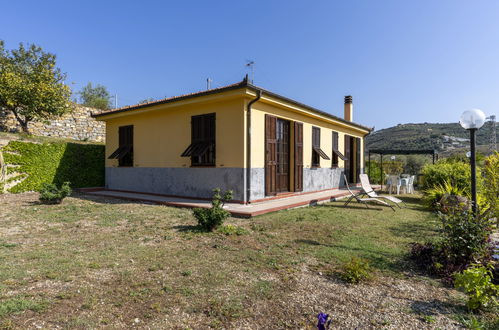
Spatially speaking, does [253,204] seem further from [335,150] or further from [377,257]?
[335,150]

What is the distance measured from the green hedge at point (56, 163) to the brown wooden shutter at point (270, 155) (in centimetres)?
868

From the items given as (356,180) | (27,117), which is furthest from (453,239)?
Answer: (27,117)

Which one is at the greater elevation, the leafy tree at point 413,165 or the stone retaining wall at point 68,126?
the stone retaining wall at point 68,126

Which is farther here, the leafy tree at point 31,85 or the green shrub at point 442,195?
the leafy tree at point 31,85

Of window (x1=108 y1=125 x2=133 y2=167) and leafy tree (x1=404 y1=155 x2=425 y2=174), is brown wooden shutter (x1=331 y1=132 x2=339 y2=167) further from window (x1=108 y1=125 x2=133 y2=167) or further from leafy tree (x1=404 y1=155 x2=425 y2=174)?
leafy tree (x1=404 y1=155 x2=425 y2=174)

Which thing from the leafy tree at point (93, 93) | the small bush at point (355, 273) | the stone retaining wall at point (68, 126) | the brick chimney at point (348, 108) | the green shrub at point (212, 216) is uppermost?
the leafy tree at point (93, 93)

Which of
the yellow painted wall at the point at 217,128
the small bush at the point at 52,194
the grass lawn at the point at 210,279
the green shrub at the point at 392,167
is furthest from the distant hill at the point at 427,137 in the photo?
the small bush at the point at 52,194

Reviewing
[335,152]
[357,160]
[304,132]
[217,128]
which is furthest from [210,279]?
[357,160]

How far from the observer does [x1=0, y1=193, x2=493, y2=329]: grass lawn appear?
2.25 metres

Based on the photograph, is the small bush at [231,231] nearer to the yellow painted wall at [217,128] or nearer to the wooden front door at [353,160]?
the yellow painted wall at [217,128]

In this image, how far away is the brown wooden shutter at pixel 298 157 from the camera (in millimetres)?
9922

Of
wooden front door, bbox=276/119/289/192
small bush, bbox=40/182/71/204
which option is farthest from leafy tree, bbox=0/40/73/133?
wooden front door, bbox=276/119/289/192

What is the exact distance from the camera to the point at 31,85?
12.1 m

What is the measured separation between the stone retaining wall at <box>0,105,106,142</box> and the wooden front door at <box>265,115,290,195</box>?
12.0 m
